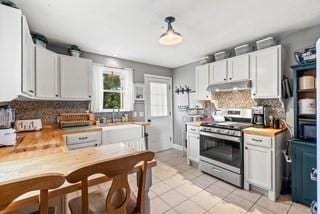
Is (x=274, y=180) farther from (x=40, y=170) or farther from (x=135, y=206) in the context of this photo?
(x=40, y=170)

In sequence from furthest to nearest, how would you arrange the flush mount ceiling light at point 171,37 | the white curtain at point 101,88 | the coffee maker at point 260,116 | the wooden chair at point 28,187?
the white curtain at point 101,88 → the coffee maker at point 260,116 → the flush mount ceiling light at point 171,37 → the wooden chair at point 28,187

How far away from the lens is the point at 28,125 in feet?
8.53

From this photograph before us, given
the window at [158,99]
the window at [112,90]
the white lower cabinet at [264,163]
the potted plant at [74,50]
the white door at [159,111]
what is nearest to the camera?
the white lower cabinet at [264,163]

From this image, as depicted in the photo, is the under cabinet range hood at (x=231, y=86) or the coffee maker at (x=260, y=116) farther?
the under cabinet range hood at (x=231, y=86)

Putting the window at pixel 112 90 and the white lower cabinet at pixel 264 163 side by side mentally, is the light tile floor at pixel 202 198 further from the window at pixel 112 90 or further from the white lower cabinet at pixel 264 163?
the window at pixel 112 90

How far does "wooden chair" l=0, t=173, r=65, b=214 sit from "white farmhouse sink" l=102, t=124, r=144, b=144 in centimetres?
214

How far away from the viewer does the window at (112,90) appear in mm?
3724

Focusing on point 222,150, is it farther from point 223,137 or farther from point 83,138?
point 83,138

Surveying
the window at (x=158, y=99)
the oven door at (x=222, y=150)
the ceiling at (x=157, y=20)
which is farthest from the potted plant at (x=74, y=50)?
the oven door at (x=222, y=150)

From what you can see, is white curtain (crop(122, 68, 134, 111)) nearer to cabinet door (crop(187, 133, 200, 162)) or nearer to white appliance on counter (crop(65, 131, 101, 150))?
white appliance on counter (crop(65, 131, 101, 150))

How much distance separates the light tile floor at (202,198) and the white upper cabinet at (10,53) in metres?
1.25

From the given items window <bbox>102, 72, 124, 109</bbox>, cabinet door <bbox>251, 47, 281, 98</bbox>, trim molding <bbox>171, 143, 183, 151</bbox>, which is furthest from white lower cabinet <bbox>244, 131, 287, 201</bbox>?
window <bbox>102, 72, 124, 109</bbox>

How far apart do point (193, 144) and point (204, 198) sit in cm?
124

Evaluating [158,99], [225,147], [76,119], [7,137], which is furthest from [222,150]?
[7,137]
